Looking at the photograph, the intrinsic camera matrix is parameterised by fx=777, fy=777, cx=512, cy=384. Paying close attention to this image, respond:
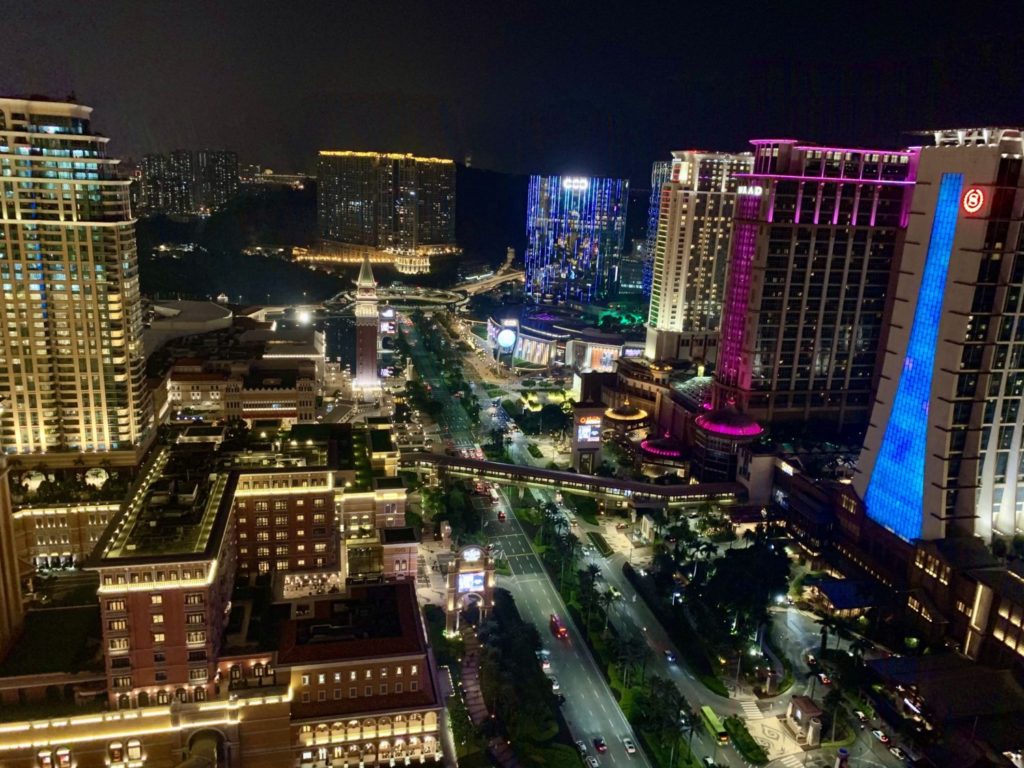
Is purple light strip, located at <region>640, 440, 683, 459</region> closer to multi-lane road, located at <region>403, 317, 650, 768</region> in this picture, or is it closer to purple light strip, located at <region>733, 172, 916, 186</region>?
multi-lane road, located at <region>403, 317, 650, 768</region>

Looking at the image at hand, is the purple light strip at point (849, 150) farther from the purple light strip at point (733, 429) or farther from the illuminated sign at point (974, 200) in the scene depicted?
the purple light strip at point (733, 429)

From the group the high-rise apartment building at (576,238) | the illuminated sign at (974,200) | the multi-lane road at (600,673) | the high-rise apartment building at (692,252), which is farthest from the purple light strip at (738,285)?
the high-rise apartment building at (576,238)

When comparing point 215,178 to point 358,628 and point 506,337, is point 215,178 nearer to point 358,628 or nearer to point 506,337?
point 506,337

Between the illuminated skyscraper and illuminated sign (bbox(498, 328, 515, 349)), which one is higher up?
the illuminated skyscraper

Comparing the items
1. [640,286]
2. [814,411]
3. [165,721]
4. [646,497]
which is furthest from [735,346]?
[640,286]

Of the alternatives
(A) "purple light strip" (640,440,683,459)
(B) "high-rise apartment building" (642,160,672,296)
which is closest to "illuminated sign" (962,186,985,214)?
(A) "purple light strip" (640,440,683,459)

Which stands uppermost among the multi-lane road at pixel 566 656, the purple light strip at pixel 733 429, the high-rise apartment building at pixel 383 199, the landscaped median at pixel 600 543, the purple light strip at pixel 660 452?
the high-rise apartment building at pixel 383 199

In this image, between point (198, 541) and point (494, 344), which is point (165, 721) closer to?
point (198, 541)

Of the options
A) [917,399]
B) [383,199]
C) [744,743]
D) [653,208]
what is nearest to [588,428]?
[917,399]
